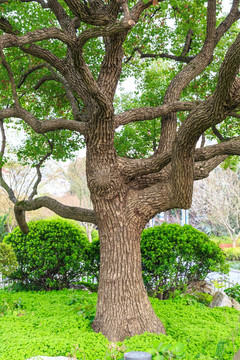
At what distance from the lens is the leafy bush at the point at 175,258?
264 inches

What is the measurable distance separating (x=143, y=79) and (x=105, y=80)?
→ 4.35 meters

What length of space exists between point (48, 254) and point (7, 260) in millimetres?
829

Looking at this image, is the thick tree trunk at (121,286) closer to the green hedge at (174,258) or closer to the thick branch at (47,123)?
the thick branch at (47,123)

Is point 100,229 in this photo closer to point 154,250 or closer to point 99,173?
point 99,173

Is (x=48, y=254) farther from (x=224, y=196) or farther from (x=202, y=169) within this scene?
(x=224, y=196)

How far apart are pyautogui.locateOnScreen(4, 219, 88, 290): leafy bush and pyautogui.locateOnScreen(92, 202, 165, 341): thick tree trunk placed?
2.68 meters

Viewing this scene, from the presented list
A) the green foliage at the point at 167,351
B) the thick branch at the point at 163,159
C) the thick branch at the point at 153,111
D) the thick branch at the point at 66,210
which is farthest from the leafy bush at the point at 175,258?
the green foliage at the point at 167,351

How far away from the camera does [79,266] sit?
291 inches

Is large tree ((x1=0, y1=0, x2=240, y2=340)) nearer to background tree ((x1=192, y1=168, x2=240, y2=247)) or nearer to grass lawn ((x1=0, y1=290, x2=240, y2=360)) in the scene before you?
grass lawn ((x1=0, y1=290, x2=240, y2=360))

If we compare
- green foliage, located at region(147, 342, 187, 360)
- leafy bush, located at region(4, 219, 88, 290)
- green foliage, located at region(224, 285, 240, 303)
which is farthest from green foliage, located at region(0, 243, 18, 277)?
green foliage, located at region(224, 285, 240, 303)

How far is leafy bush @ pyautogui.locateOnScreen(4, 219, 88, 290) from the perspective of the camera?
7.32 meters

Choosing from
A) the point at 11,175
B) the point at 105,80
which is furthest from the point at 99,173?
the point at 11,175

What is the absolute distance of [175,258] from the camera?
6.77 metres

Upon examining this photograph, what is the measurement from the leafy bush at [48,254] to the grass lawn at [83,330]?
0.80 m
